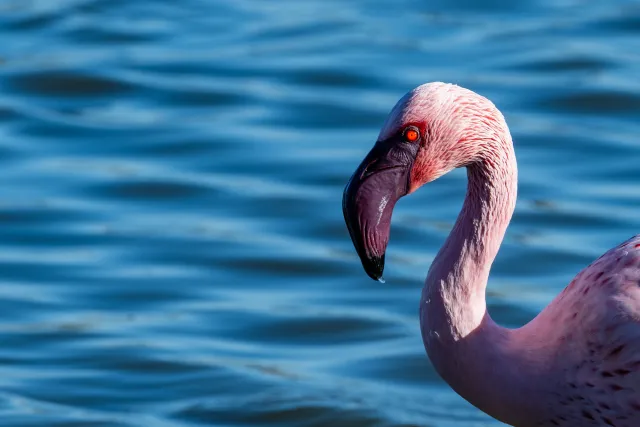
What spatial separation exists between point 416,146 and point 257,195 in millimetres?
4659

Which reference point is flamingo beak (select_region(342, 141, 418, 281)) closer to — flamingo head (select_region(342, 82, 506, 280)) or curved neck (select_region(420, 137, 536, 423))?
flamingo head (select_region(342, 82, 506, 280))

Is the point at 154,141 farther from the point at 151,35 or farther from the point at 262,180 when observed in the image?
the point at 151,35

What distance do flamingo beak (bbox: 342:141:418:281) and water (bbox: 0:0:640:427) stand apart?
2.01 m

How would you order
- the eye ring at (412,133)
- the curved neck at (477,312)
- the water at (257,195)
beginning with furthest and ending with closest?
the water at (257,195) < the curved neck at (477,312) < the eye ring at (412,133)

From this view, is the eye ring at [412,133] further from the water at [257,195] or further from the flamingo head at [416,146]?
the water at [257,195]

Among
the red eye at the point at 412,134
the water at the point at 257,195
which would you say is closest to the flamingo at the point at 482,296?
the red eye at the point at 412,134

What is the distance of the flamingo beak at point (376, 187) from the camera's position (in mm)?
4926

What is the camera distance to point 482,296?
5102mm

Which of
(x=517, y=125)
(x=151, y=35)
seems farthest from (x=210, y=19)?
(x=517, y=125)

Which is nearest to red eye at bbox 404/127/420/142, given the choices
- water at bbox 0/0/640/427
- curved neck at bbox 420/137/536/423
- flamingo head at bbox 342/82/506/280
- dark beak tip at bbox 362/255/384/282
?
flamingo head at bbox 342/82/506/280

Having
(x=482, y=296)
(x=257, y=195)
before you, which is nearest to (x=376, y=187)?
(x=482, y=296)

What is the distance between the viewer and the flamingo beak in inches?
194

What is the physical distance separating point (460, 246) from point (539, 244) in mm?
3766

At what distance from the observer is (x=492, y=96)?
36.3ft
